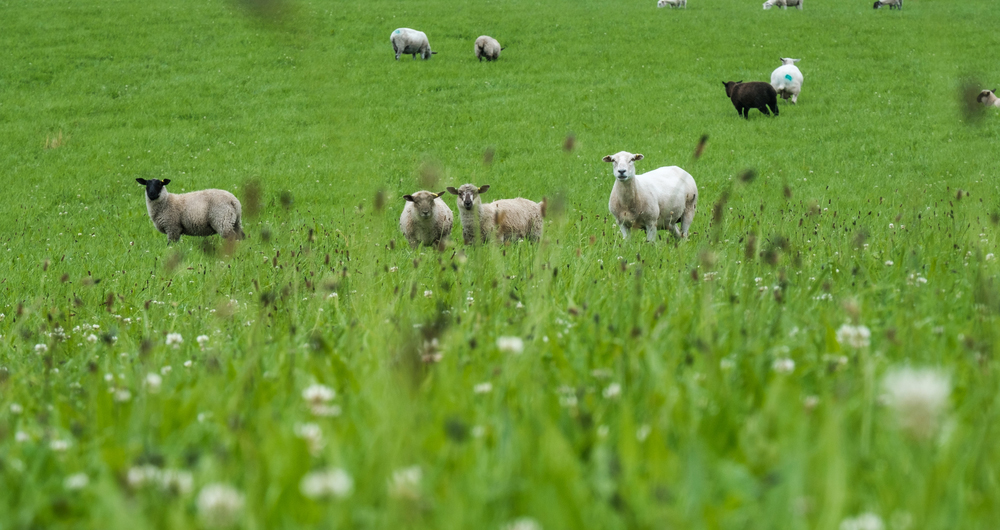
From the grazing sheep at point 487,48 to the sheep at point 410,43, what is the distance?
6.14ft

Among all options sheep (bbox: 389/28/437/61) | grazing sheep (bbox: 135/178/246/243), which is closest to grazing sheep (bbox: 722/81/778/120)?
sheep (bbox: 389/28/437/61)

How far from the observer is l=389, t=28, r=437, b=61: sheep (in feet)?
93.6

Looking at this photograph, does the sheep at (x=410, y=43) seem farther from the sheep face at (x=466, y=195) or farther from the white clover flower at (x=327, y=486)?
the white clover flower at (x=327, y=486)

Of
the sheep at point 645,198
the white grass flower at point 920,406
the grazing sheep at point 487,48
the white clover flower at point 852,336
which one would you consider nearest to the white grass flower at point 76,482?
the white grass flower at point 920,406

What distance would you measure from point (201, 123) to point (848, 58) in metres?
20.5

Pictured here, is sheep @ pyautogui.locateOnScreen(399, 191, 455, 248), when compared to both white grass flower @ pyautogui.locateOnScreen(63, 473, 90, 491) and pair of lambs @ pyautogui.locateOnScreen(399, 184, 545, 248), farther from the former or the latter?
white grass flower @ pyautogui.locateOnScreen(63, 473, 90, 491)

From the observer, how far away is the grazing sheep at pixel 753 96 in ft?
68.4

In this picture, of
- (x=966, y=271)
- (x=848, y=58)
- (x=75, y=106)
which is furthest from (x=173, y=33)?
(x=966, y=271)

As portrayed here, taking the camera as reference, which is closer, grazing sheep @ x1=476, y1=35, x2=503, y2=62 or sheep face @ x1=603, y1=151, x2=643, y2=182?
sheep face @ x1=603, y1=151, x2=643, y2=182

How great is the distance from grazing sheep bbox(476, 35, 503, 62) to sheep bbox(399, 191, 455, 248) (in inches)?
729

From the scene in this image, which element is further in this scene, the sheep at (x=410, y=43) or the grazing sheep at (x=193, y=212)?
the sheep at (x=410, y=43)

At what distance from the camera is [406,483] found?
4.46 feet

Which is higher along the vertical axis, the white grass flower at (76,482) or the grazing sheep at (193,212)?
the white grass flower at (76,482)

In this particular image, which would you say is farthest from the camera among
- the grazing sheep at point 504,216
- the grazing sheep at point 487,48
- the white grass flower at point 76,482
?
the grazing sheep at point 487,48
